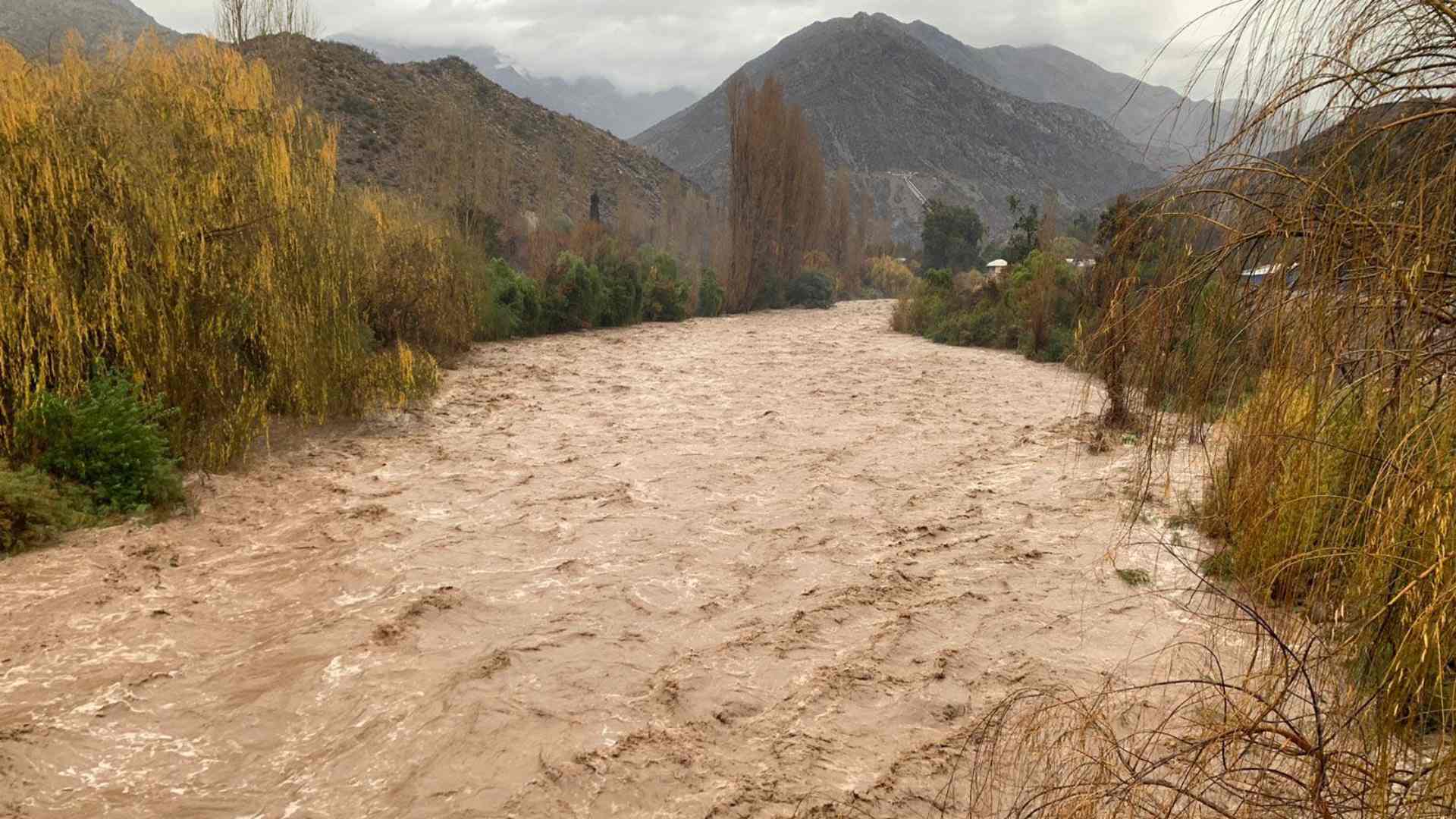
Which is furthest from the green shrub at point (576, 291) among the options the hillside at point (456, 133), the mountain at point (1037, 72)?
the mountain at point (1037, 72)

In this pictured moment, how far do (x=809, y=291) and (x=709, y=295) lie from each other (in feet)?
15.1

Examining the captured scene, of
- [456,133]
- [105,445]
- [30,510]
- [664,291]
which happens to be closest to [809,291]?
[664,291]

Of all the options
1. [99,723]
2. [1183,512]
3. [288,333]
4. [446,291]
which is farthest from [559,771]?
[446,291]

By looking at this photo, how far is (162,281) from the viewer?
567 cm

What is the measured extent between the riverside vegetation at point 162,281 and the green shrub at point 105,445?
0.04 feet

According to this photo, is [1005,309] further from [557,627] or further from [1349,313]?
[1349,313]

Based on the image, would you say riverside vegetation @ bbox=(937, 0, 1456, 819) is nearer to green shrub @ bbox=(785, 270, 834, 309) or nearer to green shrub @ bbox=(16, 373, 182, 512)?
green shrub @ bbox=(16, 373, 182, 512)

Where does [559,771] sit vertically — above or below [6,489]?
below

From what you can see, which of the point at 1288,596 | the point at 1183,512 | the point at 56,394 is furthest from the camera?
the point at 1183,512

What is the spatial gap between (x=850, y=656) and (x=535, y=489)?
3191 mm

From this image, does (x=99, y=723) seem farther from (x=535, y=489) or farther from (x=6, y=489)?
(x=535, y=489)

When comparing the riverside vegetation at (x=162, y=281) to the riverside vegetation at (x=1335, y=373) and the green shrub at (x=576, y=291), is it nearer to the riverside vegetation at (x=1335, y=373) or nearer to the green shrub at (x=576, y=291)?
the riverside vegetation at (x=1335, y=373)

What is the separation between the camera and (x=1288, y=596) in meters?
1.82

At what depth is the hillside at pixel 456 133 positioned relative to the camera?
28.7 metres
